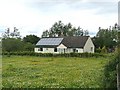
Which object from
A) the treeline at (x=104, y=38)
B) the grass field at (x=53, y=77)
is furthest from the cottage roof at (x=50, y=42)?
the grass field at (x=53, y=77)

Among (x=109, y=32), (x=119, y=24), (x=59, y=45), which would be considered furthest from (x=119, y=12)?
(x=109, y=32)

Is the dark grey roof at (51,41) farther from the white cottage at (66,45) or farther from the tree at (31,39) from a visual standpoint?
the tree at (31,39)

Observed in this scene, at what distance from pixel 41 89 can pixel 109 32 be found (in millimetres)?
53860

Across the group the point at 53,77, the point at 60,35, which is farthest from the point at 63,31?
the point at 53,77

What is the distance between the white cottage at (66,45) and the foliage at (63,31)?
16.7 meters

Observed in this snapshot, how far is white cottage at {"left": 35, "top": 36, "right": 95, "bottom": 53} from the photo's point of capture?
4956 centimetres

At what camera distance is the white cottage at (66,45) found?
163ft

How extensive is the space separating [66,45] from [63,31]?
69.3ft

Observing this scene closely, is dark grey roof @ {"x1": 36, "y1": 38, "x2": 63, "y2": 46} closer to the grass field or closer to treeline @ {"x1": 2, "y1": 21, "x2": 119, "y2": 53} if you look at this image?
treeline @ {"x1": 2, "y1": 21, "x2": 119, "y2": 53}

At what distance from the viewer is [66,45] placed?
50.5 metres

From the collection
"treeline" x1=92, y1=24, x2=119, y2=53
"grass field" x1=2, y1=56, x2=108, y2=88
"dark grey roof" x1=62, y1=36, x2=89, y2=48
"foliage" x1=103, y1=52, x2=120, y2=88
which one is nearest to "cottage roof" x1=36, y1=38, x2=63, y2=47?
"dark grey roof" x1=62, y1=36, x2=89, y2=48

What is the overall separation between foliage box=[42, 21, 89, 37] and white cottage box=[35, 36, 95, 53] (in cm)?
1668

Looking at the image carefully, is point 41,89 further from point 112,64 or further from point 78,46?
point 78,46

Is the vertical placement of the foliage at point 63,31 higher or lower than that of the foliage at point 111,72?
higher
